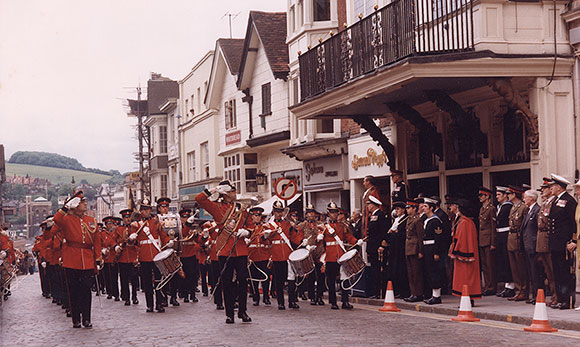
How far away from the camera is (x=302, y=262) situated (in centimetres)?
1659

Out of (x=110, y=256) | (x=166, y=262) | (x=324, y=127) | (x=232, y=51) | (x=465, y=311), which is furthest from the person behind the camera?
(x=232, y=51)

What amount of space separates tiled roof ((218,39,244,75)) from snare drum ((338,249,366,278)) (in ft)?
79.2

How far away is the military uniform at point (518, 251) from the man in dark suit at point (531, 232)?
0.76ft

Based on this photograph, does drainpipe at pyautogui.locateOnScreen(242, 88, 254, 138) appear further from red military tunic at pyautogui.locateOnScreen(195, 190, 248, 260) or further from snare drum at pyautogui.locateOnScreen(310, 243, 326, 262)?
red military tunic at pyautogui.locateOnScreen(195, 190, 248, 260)

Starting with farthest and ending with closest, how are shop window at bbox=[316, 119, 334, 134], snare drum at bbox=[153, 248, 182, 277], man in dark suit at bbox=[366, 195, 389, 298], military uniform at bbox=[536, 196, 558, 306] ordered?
shop window at bbox=[316, 119, 334, 134] → man in dark suit at bbox=[366, 195, 389, 298] → snare drum at bbox=[153, 248, 182, 277] → military uniform at bbox=[536, 196, 558, 306]

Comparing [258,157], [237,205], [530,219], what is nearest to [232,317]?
[237,205]

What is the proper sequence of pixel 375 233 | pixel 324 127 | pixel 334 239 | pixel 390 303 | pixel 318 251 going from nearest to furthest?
pixel 390 303 < pixel 334 239 < pixel 375 233 < pixel 318 251 < pixel 324 127

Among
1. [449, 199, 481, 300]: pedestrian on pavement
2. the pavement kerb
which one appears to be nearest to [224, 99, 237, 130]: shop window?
the pavement kerb

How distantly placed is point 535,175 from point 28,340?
29.6 feet

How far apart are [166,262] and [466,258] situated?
5369 mm

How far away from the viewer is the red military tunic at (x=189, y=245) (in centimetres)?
2058

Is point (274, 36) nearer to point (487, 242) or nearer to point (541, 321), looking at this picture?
point (487, 242)

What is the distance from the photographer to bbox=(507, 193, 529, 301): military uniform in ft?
50.9

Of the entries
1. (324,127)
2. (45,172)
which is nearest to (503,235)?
(324,127)
